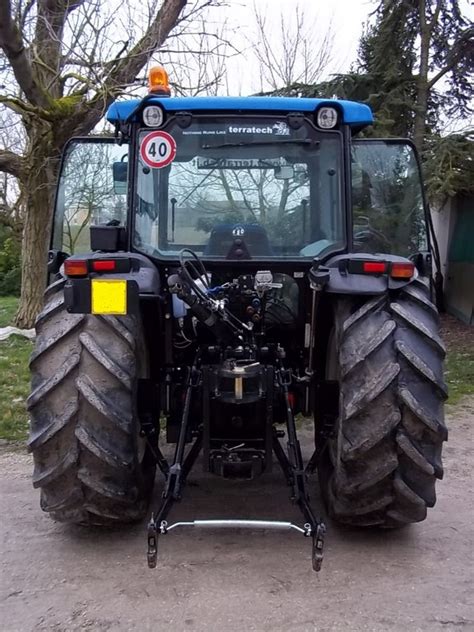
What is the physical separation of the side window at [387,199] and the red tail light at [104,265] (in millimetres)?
1582

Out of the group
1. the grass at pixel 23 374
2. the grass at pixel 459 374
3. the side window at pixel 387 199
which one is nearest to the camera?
the side window at pixel 387 199

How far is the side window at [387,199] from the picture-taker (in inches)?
169

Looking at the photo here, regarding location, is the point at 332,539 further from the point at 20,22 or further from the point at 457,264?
the point at 457,264

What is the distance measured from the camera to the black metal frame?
9.50 ft

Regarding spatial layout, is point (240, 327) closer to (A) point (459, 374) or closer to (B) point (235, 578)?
(B) point (235, 578)

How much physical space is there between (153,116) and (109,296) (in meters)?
1.16

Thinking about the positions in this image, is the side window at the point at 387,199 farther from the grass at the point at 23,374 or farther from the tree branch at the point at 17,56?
the tree branch at the point at 17,56

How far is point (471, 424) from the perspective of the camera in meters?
6.01

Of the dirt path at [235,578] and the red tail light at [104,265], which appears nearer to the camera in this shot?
the dirt path at [235,578]

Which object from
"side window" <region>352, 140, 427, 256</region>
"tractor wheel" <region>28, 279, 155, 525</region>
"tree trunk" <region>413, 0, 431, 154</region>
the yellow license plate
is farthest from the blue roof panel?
"tree trunk" <region>413, 0, 431, 154</region>

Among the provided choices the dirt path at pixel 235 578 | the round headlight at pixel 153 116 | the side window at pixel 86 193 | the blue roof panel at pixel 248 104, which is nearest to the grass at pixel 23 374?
the side window at pixel 86 193

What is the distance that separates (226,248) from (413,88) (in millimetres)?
9649

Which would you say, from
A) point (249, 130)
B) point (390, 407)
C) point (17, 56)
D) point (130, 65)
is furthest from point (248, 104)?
point (130, 65)

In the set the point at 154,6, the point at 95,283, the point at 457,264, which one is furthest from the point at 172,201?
the point at 457,264
